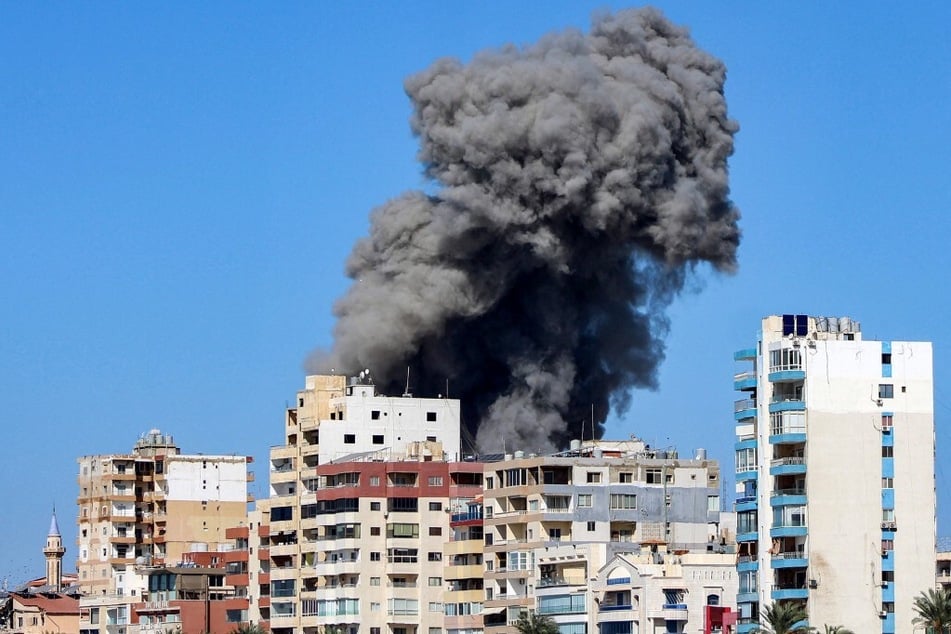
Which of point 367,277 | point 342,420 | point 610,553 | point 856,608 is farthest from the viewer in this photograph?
point 367,277

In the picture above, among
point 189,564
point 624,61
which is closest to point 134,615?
point 189,564

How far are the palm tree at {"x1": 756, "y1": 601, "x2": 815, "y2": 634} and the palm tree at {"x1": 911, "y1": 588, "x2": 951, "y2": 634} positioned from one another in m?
3.77

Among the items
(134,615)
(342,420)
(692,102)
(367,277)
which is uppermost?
(692,102)

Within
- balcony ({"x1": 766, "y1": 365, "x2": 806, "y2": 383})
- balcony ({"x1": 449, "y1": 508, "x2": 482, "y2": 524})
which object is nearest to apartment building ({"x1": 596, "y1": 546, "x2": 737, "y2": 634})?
balcony ({"x1": 766, "y1": 365, "x2": 806, "y2": 383})

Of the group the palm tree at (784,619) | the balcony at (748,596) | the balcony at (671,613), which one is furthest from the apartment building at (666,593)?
the palm tree at (784,619)

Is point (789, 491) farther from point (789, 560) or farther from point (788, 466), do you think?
point (789, 560)

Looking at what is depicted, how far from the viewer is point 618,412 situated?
118 meters

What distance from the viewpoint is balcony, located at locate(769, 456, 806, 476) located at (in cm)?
8519

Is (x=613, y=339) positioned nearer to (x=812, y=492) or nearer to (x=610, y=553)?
(x=610, y=553)

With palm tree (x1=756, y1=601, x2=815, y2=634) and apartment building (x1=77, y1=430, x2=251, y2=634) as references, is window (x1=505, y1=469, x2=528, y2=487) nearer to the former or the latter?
palm tree (x1=756, y1=601, x2=815, y2=634)

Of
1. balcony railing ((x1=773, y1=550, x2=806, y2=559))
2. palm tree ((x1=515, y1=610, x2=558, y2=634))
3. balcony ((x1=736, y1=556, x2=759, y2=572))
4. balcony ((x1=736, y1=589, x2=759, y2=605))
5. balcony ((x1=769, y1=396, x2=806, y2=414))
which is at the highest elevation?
balcony ((x1=769, y1=396, x2=806, y2=414))

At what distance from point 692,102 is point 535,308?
477 inches

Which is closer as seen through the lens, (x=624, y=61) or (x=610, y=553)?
(x=610, y=553)

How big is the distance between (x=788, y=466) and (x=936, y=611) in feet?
26.3
